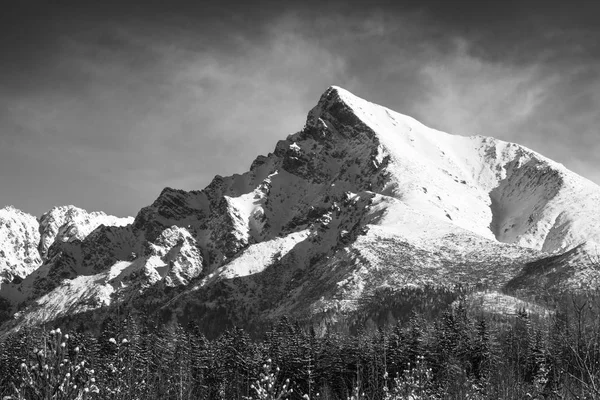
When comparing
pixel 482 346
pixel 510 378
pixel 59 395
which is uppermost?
pixel 482 346

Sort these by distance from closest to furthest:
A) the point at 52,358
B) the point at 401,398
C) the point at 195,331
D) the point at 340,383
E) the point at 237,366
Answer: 1. the point at 52,358
2. the point at 401,398
3. the point at 340,383
4. the point at 237,366
5. the point at 195,331

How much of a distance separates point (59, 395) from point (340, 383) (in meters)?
75.8

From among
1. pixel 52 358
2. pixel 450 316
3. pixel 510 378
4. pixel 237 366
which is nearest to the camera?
pixel 52 358

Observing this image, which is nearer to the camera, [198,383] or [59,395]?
[59,395]

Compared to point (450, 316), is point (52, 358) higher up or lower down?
lower down

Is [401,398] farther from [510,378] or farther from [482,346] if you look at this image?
[482,346]

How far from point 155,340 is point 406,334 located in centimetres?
4244

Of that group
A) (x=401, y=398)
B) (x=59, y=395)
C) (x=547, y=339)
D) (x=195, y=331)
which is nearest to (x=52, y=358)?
(x=59, y=395)

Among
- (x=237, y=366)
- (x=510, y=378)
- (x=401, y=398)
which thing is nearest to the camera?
(x=401, y=398)

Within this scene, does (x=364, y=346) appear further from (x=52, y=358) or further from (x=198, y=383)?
(x=52, y=358)

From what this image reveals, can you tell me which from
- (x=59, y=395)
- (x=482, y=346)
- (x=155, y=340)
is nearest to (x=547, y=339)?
(x=482, y=346)

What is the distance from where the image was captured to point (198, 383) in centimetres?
9375

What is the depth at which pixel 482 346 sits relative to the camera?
94.9 m

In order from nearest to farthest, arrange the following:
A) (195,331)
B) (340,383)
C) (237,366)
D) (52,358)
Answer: (52,358) < (340,383) < (237,366) < (195,331)
